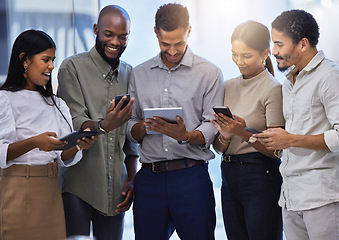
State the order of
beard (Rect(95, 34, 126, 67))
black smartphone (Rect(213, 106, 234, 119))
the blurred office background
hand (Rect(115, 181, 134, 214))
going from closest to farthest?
1. black smartphone (Rect(213, 106, 234, 119))
2. hand (Rect(115, 181, 134, 214))
3. beard (Rect(95, 34, 126, 67))
4. the blurred office background

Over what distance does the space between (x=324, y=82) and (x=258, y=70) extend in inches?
23.7

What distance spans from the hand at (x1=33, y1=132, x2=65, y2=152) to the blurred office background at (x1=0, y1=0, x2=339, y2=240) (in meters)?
1.56

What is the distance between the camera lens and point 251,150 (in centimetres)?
289

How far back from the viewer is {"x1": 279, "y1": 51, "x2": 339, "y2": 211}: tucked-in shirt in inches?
93.7

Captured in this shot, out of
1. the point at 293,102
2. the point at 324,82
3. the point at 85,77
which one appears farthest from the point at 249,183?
the point at 85,77

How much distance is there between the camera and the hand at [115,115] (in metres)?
2.82

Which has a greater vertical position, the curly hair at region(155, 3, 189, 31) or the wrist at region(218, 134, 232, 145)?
the curly hair at region(155, 3, 189, 31)

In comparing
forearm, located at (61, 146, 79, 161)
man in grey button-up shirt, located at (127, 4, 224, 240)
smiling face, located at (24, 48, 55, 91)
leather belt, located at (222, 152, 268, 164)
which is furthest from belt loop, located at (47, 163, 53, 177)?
leather belt, located at (222, 152, 268, 164)

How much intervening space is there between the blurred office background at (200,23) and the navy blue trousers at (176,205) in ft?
5.14

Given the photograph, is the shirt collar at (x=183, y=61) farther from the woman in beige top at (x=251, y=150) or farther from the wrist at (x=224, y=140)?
the wrist at (x=224, y=140)

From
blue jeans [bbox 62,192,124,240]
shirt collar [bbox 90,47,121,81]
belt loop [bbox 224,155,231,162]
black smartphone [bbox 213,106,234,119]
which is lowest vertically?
blue jeans [bbox 62,192,124,240]

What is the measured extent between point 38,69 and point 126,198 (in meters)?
0.99

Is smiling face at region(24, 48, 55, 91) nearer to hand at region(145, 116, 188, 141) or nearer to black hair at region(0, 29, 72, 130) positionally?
black hair at region(0, 29, 72, 130)

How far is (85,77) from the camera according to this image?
315 cm
